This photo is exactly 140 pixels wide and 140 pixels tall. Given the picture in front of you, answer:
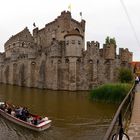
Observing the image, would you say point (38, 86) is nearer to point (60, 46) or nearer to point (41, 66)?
point (41, 66)

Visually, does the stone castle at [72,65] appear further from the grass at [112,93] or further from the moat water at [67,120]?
the moat water at [67,120]

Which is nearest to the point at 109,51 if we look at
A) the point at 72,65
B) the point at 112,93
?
the point at 72,65

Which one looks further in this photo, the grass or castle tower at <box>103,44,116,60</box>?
castle tower at <box>103,44,116,60</box>

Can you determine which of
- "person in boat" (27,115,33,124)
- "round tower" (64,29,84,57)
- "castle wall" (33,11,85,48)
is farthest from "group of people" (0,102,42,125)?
"castle wall" (33,11,85,48)

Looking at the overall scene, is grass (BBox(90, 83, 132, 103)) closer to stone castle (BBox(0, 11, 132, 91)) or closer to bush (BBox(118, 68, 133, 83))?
bush (BBox(118, 68, 133, 83))

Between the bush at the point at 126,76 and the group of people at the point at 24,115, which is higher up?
the bush at the point at 126,76

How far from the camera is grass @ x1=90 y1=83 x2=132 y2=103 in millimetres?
28789

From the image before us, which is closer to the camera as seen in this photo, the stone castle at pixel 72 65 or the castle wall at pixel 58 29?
the stone castle at pixel 72 65

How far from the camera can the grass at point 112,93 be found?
1133 inches

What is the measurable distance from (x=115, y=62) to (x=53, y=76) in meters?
10.3

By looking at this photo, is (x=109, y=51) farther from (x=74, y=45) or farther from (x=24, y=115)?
(x=24, y=115)

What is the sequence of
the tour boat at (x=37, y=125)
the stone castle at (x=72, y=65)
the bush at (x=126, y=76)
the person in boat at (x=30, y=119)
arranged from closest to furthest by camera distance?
the tour boat at (x=37, y=125), the person in boat at (x=30, y=119), the bush at (x=126, y=76), the stone castle at (x=72, y=65)

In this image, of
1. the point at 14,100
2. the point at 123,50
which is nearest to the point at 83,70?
the point at 123,50

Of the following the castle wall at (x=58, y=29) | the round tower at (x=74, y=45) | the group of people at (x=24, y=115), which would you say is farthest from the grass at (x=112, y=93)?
the castle wall at (x=58, y=29)
